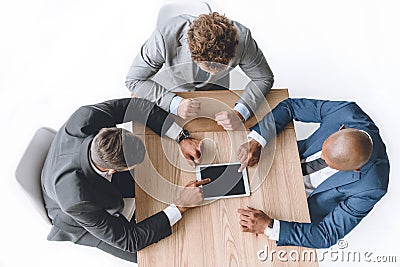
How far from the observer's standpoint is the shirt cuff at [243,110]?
1852mm

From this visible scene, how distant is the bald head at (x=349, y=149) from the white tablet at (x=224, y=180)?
0.35 metres

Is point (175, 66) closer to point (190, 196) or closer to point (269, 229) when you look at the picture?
point (190, 196)

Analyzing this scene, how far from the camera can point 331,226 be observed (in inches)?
67.4

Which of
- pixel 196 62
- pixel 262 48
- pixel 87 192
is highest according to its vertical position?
pixel 196 62

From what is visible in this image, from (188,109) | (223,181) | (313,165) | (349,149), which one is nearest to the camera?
(349,149)

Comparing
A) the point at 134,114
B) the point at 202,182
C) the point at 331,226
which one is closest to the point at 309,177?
the point at 331,226

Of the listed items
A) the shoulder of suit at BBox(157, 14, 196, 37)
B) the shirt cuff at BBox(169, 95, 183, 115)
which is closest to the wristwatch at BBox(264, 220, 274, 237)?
the shirt cuff at BBox(169, 95, 183, 115)

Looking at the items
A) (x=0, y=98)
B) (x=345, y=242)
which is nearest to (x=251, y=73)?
(x=345, y=242)

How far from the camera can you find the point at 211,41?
5.48 feet

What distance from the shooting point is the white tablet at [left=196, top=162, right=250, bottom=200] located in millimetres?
1698

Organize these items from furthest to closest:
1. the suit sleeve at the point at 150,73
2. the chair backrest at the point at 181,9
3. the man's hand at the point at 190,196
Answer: the chair backrest at the point at 181,9 → the suit sleeve at the point at 150,73 → the man's hand at the point at 190,196

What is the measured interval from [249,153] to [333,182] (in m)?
0.37

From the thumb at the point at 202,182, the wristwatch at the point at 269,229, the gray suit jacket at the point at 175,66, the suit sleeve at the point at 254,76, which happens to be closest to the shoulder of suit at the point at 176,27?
the gray suit jacket at the point at 175,66

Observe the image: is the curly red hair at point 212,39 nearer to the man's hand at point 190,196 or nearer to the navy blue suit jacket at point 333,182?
the navy blue suit jacket at point 333,182
